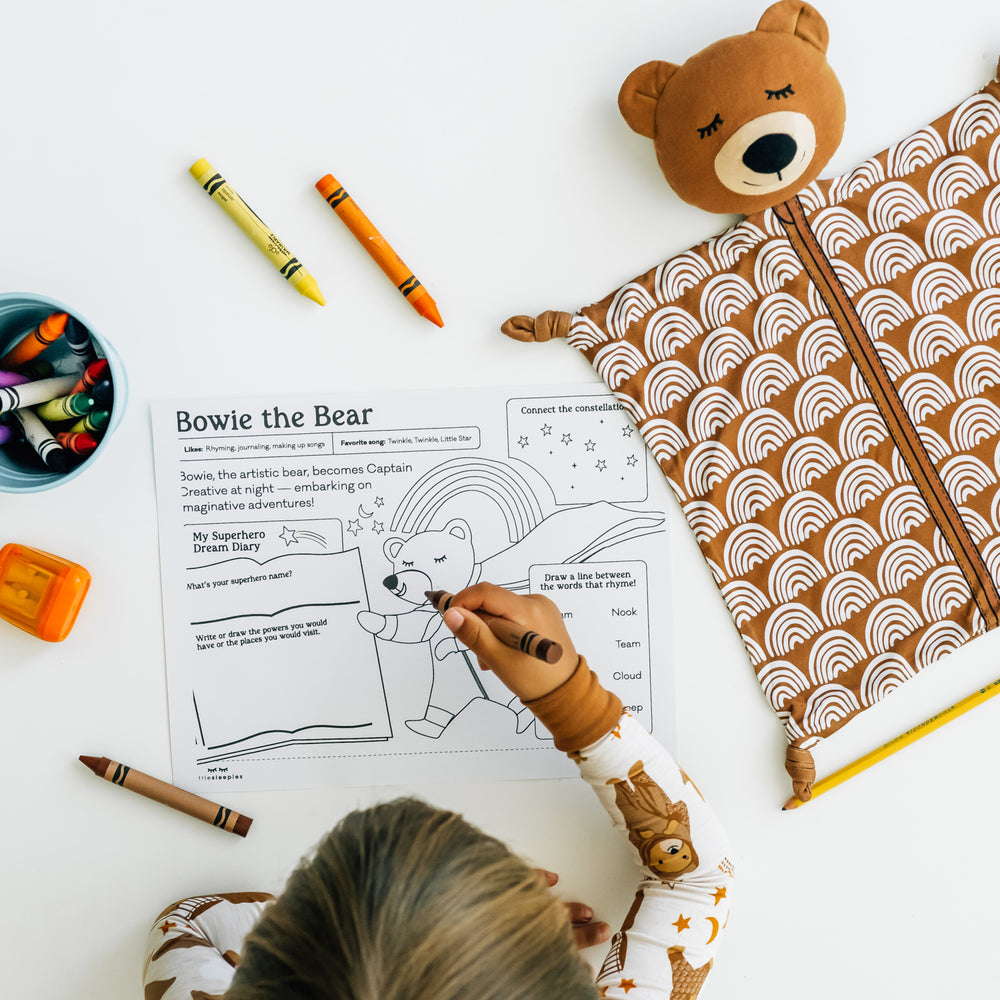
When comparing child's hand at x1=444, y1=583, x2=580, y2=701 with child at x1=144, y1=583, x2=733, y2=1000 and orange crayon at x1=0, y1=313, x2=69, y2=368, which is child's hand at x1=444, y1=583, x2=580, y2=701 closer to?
child at x1=144, y1=583, x2=733, y2=1000

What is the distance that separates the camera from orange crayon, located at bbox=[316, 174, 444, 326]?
577mm

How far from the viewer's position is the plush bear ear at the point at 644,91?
55cm

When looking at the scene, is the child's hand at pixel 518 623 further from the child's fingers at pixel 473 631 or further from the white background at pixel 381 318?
the white background at pixel 381 318

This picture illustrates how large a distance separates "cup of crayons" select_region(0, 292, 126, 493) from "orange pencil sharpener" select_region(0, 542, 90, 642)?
66mm

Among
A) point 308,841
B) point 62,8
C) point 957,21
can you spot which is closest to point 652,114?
point 957,21

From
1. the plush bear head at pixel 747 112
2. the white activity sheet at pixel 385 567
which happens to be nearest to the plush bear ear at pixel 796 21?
the plush bear head at pixel 747 112

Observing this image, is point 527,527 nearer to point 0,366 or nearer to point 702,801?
point 702,801

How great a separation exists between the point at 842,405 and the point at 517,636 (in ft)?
1.02

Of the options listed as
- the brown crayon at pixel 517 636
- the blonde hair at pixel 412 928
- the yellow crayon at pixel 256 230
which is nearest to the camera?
the blonde hair at pixel 412 928

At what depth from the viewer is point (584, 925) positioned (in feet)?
1.94

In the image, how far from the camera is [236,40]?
58cm

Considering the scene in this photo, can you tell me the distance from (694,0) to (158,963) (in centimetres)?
79

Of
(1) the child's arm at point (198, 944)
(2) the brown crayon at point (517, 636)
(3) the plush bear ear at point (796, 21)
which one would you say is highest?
(3) the plush bear ear at point (796, 21)

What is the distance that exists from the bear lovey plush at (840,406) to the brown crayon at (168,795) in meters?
0.41
